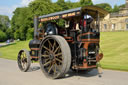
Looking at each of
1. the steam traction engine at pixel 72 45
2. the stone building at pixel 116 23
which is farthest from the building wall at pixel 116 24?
the steam traction engine at pixel 72 45

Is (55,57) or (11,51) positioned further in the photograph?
(11,51)

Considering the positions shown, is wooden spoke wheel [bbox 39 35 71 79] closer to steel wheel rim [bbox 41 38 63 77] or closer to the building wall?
steel wheel rim [bbox 41 38 63 77]

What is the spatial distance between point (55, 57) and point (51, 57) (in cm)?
18

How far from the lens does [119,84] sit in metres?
5.41

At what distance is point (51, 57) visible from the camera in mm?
6422

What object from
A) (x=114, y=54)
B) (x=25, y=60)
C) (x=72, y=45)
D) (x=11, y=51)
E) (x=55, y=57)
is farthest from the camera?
(x=11, y=51)

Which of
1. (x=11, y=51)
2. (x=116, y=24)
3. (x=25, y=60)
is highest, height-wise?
(x=116, y=24)

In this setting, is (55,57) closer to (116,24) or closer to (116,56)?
(116,56)

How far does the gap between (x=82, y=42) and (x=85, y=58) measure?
2.00ft

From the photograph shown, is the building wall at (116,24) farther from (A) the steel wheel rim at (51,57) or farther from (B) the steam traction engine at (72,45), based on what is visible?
(A) the steel wheel rim at (51,57)

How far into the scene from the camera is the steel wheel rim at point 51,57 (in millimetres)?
6272

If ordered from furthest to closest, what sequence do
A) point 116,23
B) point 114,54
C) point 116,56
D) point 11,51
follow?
point 116,23 → point 11,51 → point 114,54 → point 116,56

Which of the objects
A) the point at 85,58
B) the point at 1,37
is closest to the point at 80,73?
the point at 85,58

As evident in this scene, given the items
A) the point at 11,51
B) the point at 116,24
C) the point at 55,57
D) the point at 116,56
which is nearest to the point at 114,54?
the point at 116,56
